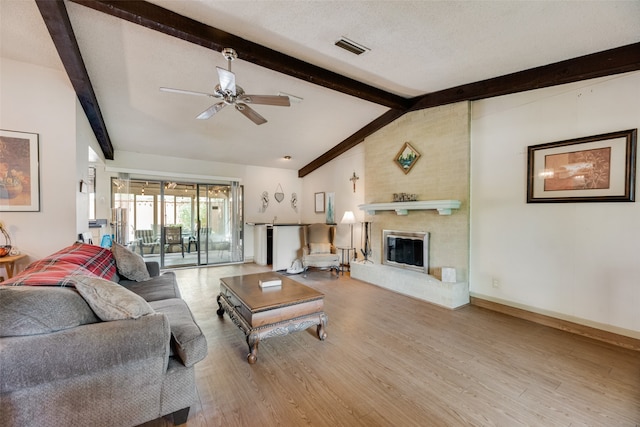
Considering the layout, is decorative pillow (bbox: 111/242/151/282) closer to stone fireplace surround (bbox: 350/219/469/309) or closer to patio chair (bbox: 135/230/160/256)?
patio chair (bbox: 135/230/160/256)

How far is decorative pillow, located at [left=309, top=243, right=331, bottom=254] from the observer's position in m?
5.80

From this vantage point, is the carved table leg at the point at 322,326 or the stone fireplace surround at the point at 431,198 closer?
the carved table leg at the point at 322,326

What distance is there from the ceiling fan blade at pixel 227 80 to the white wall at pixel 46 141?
218 cm

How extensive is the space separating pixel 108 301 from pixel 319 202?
5.73 metres

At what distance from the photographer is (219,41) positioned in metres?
2.71

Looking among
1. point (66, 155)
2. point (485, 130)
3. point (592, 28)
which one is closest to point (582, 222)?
point (485, 130)

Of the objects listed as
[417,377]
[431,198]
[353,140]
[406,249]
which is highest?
[353,140]

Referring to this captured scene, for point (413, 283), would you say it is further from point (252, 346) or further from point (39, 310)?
point (39, 310)

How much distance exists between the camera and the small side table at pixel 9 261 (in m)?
2.76

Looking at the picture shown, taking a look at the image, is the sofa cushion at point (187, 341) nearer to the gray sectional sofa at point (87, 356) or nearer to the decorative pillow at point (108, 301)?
the gray sectional sofa at point (87, 356)

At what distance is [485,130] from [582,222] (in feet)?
5.27

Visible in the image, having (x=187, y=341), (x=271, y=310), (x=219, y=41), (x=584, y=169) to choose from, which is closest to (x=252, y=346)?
(x=271, y=310)

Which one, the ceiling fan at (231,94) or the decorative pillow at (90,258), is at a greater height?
the ceiling fan at (231,94)

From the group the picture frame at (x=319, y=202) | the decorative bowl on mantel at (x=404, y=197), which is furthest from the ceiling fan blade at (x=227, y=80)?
the picture frame at (x=319, y=202)
